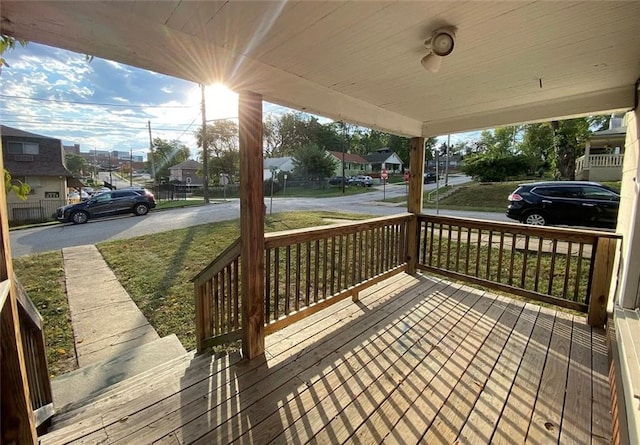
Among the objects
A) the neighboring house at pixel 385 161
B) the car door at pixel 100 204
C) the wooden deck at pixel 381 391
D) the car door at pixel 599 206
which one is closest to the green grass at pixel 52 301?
the wooden deck at pixel 381 391

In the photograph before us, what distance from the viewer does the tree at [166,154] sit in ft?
122

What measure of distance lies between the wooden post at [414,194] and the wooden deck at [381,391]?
4.29 feet

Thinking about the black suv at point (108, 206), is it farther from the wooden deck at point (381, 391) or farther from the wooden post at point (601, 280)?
the wooden post at point (601, 280)

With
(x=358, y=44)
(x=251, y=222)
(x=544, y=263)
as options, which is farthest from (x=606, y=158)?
(x=251, y=222)

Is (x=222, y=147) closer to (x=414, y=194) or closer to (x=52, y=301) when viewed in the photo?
(x=52, y=301)

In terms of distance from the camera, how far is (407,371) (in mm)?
2113

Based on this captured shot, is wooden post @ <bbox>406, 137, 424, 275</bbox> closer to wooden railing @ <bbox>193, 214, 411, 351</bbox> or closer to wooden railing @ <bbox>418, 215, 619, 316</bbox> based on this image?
wooden railing @ <bbox>418, 215, 619, 316</bbox>

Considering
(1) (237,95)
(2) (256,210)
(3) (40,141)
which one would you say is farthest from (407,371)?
(3) (40,141)

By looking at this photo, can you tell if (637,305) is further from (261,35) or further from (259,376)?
(261,35)

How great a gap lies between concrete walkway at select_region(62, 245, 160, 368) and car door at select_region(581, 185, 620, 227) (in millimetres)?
9020

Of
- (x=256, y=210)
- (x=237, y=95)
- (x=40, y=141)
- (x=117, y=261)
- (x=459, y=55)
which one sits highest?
(x=40, y=141)

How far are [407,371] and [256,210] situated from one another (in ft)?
5.28

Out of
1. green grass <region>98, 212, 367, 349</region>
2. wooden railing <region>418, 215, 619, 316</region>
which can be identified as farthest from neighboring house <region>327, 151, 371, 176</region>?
wooden railing <region>418, 215, 619, 316</region>

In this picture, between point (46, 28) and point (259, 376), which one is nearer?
point (46, 28)
